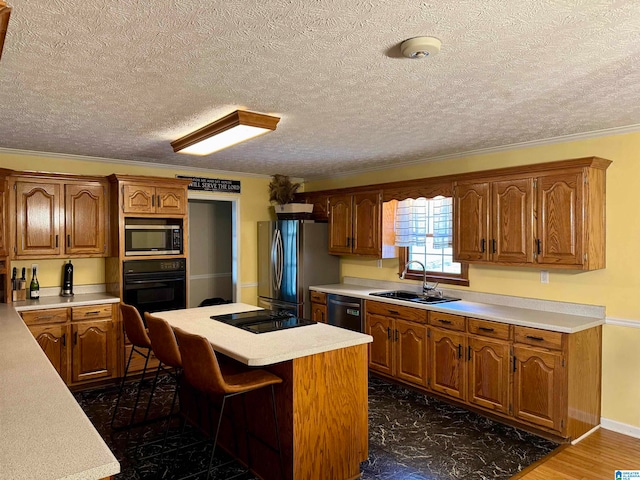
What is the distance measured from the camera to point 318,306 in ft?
17.7

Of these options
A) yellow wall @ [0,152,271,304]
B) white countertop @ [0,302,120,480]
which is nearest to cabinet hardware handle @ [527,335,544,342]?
white countertop @ [0,302,120,480]

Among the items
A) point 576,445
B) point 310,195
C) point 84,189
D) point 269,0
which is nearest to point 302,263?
point 310,195

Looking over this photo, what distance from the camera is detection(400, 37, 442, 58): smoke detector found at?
1.86m

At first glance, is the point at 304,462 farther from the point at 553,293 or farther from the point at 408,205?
the point at 408,205

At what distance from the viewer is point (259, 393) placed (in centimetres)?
284

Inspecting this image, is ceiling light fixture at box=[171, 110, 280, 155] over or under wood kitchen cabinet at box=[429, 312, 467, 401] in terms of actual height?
over

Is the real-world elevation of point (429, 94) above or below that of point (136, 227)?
above

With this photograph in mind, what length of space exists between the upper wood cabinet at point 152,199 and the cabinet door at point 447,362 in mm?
2971

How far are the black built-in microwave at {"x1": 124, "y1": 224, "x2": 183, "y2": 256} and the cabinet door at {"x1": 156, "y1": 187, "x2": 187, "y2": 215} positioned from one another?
17 centimetres

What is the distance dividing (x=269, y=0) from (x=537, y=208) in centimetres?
287

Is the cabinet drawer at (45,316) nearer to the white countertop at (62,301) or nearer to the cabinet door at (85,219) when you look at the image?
the white countertop at (62,301)

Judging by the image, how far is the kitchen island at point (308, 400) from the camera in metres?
2.55

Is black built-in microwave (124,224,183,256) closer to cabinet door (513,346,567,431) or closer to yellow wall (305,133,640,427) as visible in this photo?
cabinet door (513,346,567,431)

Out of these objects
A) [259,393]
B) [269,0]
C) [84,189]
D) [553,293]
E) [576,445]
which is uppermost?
[269,0]
